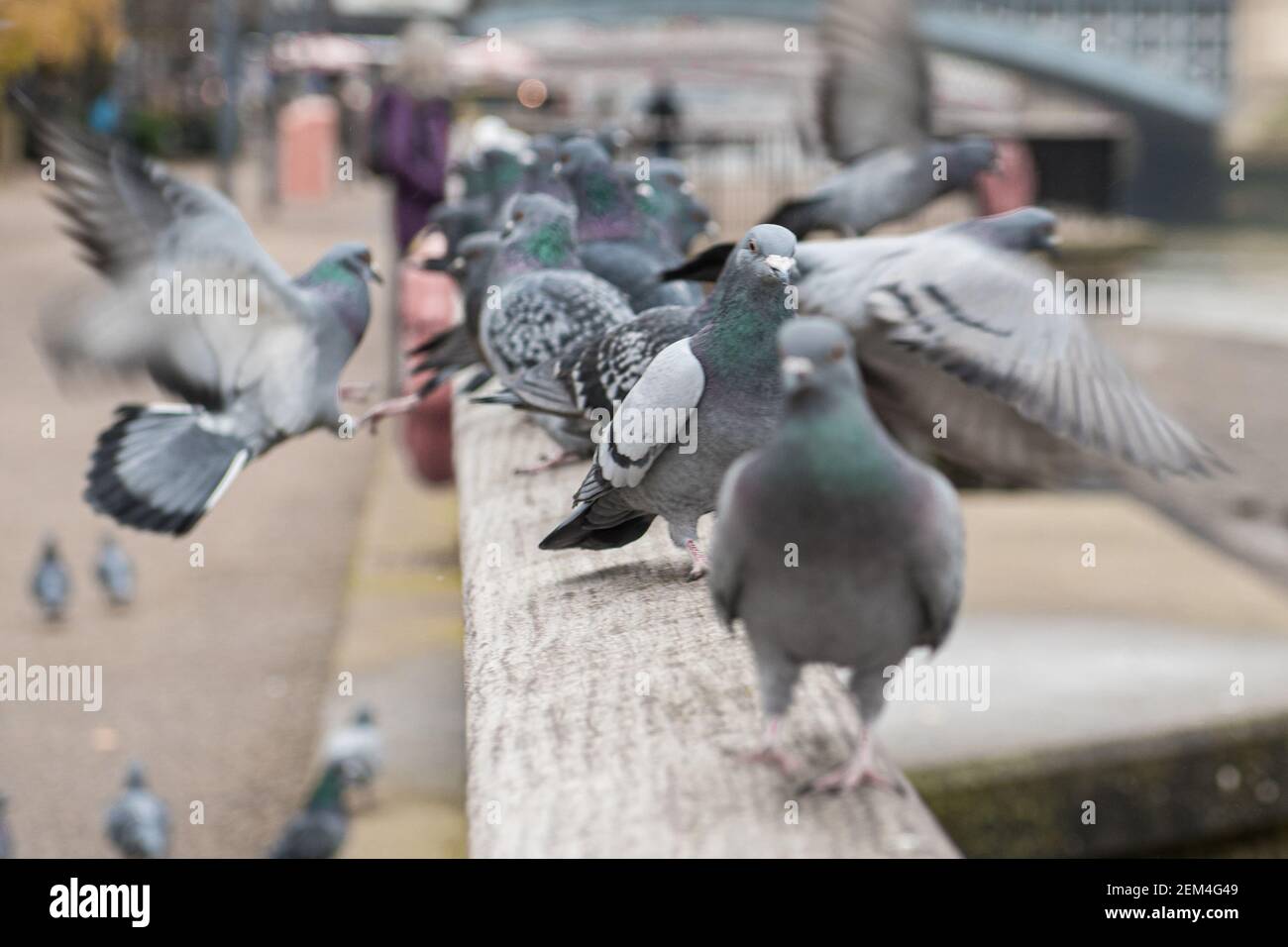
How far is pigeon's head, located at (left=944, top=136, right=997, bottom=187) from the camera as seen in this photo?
16.2ft

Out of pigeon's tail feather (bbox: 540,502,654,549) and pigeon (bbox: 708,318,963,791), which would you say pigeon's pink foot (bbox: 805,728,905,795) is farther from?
pigeon's tail feather (bbox: 540,502,654,549)

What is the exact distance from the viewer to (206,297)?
8.02 ft

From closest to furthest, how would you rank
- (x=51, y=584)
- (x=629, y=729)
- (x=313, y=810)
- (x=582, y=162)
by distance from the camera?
(x=629, y=729), (x=582, y=162), (x=313, y=810), (x=51, y=584)

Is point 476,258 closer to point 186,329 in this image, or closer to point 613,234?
point 613,234

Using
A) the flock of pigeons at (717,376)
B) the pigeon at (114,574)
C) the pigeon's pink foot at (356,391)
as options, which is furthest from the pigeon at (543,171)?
the pigeon at (114,574)

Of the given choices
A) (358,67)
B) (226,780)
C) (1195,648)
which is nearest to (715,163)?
(358,67)

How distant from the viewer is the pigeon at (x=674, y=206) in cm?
488

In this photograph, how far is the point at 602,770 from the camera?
2.00 metres

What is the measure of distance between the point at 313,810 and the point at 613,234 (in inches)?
86.2

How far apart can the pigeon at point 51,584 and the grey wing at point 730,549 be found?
6.46 meters

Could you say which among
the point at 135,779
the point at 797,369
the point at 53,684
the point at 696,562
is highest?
the point at 797,369

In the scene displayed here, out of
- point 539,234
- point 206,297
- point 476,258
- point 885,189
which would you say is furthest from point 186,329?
point 885,189

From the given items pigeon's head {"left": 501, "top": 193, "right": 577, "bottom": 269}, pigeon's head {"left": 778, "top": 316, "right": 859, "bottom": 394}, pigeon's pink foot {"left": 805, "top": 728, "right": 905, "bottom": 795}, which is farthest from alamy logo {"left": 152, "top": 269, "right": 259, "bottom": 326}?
pigeon's head {"left": 501, "top": 193, "right": 577, "bottom": 269}

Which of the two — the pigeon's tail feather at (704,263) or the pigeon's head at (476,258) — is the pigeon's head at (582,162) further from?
the pigeon's tail feather at (704,263)
